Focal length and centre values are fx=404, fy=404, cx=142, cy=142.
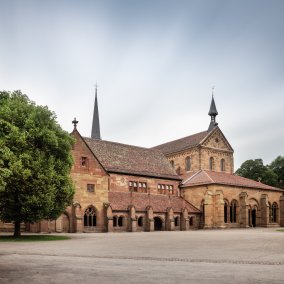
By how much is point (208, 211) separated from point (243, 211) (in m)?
6.80

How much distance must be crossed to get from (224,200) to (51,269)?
48936mm

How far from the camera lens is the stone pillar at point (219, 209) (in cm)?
5641

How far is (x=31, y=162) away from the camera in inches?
1241

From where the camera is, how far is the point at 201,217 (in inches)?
2301

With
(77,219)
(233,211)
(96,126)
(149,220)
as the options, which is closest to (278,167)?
(96,126)

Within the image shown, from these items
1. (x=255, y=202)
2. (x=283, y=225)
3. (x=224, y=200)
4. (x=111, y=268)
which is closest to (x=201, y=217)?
(x=224, y=200)

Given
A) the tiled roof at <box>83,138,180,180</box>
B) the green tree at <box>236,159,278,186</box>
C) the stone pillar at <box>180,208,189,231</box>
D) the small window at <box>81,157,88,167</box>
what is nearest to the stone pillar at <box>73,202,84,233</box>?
the small window at <box>81,157,88,167</box>

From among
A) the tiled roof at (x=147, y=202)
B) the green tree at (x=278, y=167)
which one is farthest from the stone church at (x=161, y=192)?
the green tree at (x=278, y=167)

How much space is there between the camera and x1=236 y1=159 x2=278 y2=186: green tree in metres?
96.1

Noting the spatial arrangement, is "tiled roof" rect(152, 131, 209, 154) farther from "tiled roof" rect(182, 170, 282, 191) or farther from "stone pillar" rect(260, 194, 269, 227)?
"stone pillar" rect(260, 194, 269, 227)

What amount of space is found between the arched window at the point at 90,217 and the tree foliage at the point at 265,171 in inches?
2227

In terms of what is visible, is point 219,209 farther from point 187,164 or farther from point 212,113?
point 212,113

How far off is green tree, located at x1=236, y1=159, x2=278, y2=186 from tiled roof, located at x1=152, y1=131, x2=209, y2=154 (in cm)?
2893

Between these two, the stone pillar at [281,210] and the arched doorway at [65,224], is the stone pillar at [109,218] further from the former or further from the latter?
the stone pillar at [281,210]
